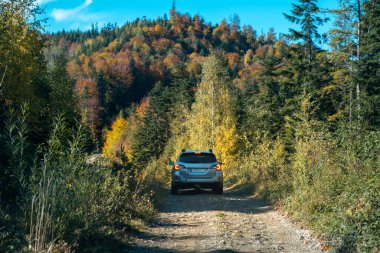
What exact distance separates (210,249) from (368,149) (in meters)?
4.58

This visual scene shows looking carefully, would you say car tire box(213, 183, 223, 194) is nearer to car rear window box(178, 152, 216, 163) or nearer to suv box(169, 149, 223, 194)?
suv box(169, 149, 223, 194)

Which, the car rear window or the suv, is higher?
the car rear window

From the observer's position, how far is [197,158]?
1730cm

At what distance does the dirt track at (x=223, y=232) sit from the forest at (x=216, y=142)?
440mm

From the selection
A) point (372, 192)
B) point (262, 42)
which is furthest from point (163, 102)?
point (262, 42)

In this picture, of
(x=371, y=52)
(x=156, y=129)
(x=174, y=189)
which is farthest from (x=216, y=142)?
(x=156, y=129)

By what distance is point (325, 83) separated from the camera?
3419 centimetres

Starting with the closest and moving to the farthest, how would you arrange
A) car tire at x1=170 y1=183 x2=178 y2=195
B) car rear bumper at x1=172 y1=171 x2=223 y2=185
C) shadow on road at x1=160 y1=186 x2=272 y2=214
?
shadow on road at x1=160 y1=186 x2=272 y2=214, car rear bumper at x1=172 y1=171 x2=223 y2=185, car tire at x1=170 y1=183 x2=178 y2=195

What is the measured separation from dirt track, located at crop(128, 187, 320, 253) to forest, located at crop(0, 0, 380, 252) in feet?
1.44

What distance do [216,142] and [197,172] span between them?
16.3 m

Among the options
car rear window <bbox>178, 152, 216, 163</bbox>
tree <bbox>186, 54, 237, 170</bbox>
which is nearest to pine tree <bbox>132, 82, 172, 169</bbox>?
tree <bbox>186, 54, 237, 170</bbox>

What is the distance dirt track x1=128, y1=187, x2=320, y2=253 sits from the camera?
766cm

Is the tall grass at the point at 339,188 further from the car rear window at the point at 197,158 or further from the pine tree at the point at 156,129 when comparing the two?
the pine tree at the point at 156,129

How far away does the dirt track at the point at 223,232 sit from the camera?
766 centimetres
